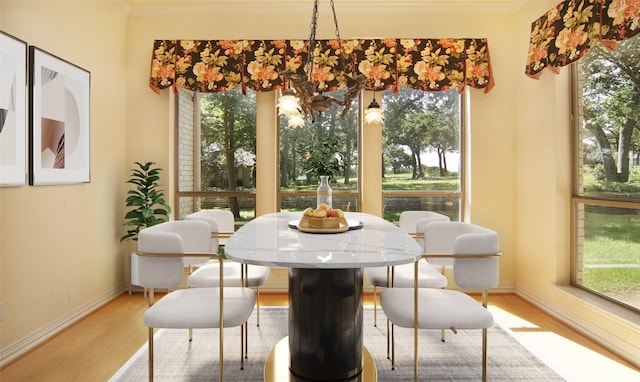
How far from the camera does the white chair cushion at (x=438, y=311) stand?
1755 millimetres

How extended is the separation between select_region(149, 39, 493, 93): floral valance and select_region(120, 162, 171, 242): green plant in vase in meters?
0.96

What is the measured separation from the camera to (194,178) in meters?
4.02

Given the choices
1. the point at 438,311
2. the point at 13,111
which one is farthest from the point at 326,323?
the point at 13,111

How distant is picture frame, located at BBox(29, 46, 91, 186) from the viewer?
253cm

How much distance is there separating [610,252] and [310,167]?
2.74 m

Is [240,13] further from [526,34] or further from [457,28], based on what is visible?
[526,34]

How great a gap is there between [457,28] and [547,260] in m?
2.51

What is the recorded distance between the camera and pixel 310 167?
3932 millimetres

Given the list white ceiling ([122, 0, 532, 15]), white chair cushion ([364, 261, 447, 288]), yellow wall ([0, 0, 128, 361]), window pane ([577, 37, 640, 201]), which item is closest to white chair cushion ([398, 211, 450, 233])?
white chair cushion ([364, 261, 447, 288])

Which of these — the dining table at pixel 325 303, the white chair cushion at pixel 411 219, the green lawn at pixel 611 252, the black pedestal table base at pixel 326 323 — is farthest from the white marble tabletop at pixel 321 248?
the green lawn at pixel 611 252

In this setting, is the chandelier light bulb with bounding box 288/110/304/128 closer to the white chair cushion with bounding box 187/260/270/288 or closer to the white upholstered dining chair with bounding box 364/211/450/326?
the white chair cushion with bounding box 187/260/270/288

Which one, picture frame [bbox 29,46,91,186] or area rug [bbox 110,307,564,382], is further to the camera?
picture frame [bbox 29,46,91,186]

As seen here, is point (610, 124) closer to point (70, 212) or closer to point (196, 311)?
point (196, 311)

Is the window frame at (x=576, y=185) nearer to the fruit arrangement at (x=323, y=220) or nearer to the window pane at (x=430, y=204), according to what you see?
the window pane at (x=430, y=204)
